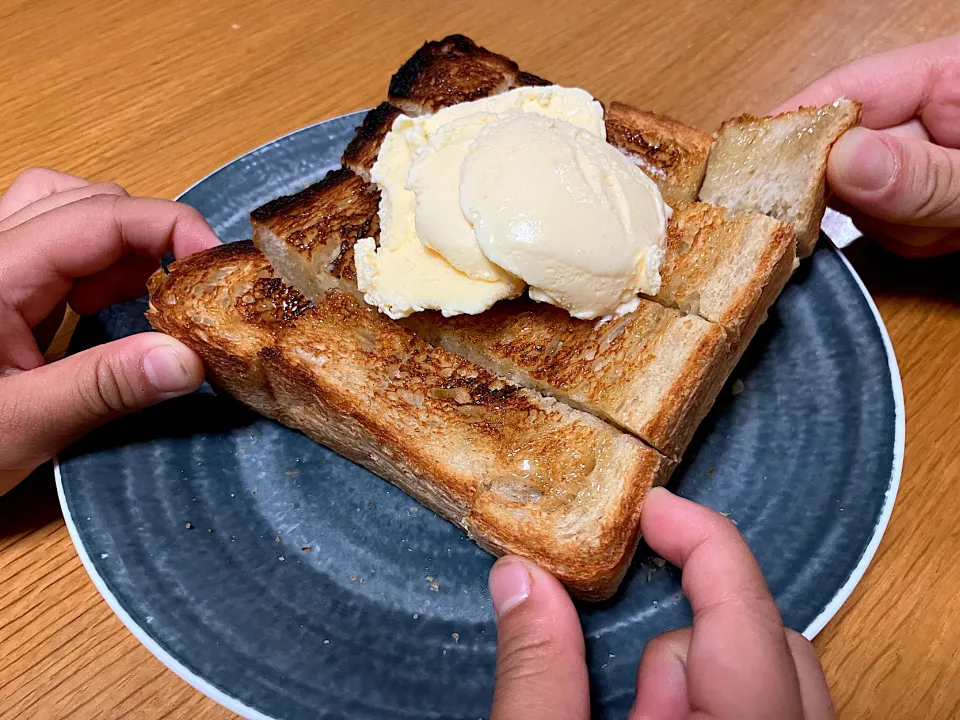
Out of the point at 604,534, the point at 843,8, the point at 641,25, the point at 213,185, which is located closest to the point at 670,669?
the point at 604,534

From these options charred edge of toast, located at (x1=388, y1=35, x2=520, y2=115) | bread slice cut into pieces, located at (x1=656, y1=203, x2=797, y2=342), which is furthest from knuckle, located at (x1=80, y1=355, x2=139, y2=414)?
bread slice cut into pieces, located at (x1=656, y1=203, x2=797, y2=342)

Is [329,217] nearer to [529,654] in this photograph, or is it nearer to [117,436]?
[117,436]

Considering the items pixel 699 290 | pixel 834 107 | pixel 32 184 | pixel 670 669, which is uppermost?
pixel 32 184

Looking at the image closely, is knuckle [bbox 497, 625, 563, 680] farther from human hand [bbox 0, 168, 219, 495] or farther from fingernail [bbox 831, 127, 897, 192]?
fingernail [bbox 831, 127, 897, 192]

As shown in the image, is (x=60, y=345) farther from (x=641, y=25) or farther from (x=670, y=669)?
(x=641, y=25)

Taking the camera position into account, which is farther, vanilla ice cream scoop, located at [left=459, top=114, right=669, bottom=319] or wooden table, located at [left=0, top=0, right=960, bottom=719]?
wooden table, located at [left=0, top=0, right=960, bottom=719]

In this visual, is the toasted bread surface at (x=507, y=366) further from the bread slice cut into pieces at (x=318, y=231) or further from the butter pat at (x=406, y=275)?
the butter pat at (x=406, y=275)

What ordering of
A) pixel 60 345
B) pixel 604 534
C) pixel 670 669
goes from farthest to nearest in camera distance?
pixel 60 345
pixel 604 534
pixel 670 669
